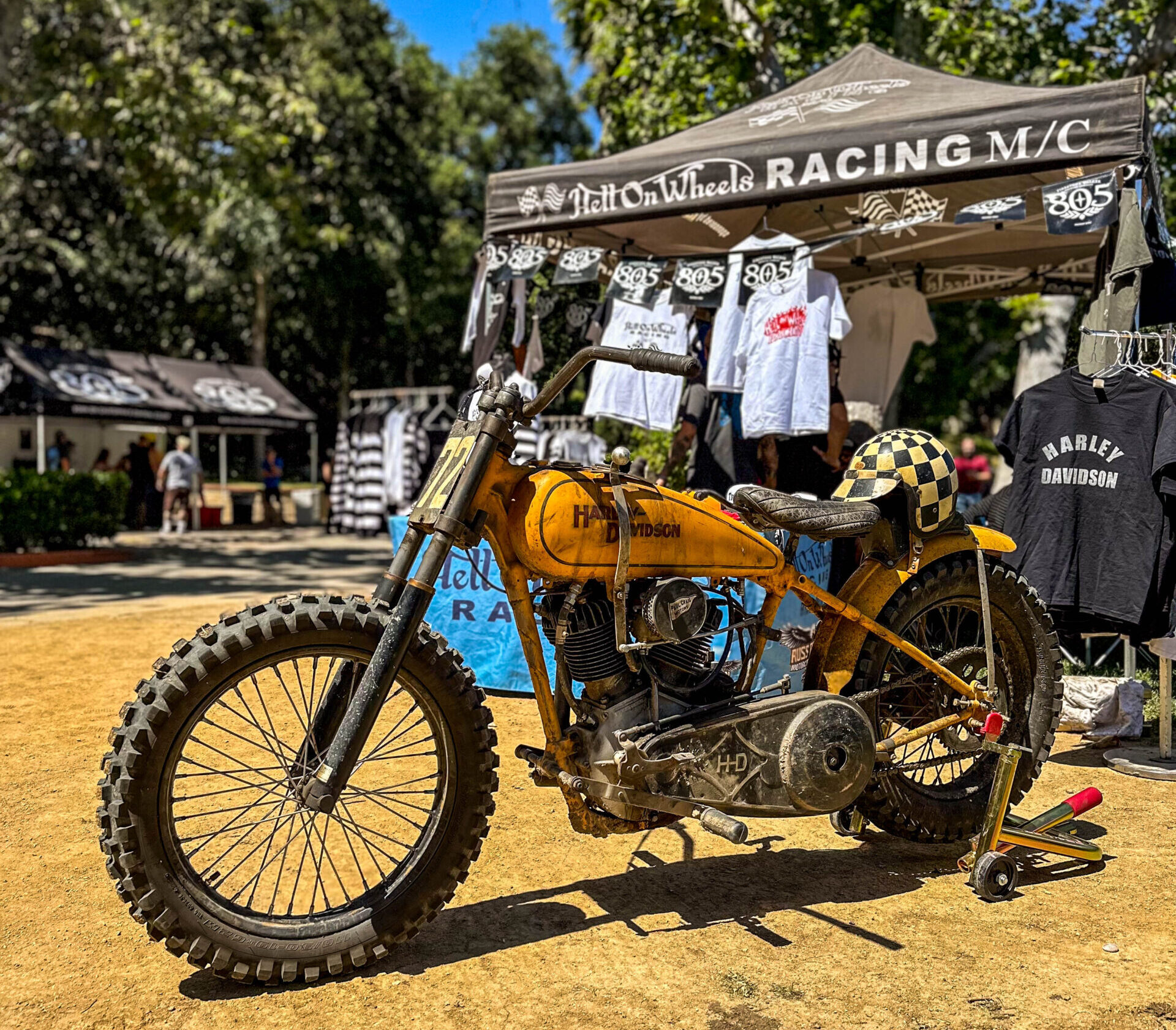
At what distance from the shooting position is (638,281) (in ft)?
25.3

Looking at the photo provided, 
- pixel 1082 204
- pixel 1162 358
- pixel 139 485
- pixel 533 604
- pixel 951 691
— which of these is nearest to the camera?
pixel 533 604

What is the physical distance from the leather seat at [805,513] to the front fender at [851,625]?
22cm

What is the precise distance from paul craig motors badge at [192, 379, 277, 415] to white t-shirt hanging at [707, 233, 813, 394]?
16209mm

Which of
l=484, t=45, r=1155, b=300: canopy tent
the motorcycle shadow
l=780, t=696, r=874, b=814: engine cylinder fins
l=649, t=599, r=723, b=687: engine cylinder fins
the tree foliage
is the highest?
the tree foliage

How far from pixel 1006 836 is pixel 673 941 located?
1302mm

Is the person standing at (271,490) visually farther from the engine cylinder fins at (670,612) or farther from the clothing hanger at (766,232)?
the engine cylinder fins at (670,612)

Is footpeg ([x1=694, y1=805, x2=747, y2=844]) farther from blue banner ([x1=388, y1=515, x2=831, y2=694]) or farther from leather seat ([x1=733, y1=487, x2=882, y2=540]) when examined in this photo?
blue banner ([x1=388, y1=515, x2=831, y2=694])

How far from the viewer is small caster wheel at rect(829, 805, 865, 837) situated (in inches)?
157

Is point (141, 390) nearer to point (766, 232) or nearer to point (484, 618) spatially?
point (766, 232)

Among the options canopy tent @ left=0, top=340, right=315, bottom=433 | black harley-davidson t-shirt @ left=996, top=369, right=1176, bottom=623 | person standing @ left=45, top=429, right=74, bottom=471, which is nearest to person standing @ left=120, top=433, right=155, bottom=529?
person standing @ left=45, top=429, right=74, bottom=471

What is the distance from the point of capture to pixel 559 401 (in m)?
21.7

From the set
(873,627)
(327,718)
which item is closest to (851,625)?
(873,627)

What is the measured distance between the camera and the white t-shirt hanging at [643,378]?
25.2 feet

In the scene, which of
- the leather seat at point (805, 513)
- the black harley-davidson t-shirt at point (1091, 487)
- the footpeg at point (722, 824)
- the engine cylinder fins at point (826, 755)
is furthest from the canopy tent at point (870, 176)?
the footpeg at point (722, 824)
